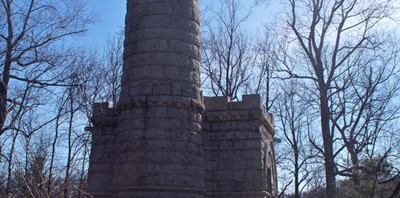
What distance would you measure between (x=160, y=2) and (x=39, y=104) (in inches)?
298

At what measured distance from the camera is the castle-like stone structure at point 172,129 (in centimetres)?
1083

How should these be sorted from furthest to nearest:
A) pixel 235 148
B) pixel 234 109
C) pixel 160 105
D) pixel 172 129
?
pixel 234 109, pixel 235 148, pixel 160 105, pixel 172 129

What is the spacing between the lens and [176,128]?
11.1 metres

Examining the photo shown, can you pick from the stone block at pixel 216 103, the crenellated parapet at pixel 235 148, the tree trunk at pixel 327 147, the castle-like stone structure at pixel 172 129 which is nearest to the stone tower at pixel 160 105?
the castle-like stone structure at pixel 172 129

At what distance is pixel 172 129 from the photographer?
11.1m

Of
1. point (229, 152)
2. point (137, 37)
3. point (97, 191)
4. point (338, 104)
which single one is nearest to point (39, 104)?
point (97, 191)

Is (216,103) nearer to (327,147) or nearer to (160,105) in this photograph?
(160,105)

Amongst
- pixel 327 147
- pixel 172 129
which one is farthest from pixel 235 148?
pixel 327 147

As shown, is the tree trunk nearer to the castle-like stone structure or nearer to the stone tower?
the castle-like stone structure

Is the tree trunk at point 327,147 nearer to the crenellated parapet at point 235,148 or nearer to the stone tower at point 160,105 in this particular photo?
the crenellated parapet at point 235,148

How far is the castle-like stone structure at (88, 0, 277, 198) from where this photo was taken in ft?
35.5

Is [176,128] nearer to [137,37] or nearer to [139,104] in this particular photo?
[139,104]

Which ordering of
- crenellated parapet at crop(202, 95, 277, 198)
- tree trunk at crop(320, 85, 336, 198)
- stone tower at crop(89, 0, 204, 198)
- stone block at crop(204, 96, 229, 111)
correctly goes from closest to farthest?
stone tower at crop(89, 0, 204, 198), crenellated parapet at crop(202, 95, 277, 198), stone block at crop(204, 96, 229, 111), tree trunk at crop(320, 85, 336, 198)

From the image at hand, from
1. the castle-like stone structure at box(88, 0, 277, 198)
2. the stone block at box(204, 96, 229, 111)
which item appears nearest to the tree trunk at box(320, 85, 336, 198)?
the castle-like stone structure at box(88, 0, 277, 198)
